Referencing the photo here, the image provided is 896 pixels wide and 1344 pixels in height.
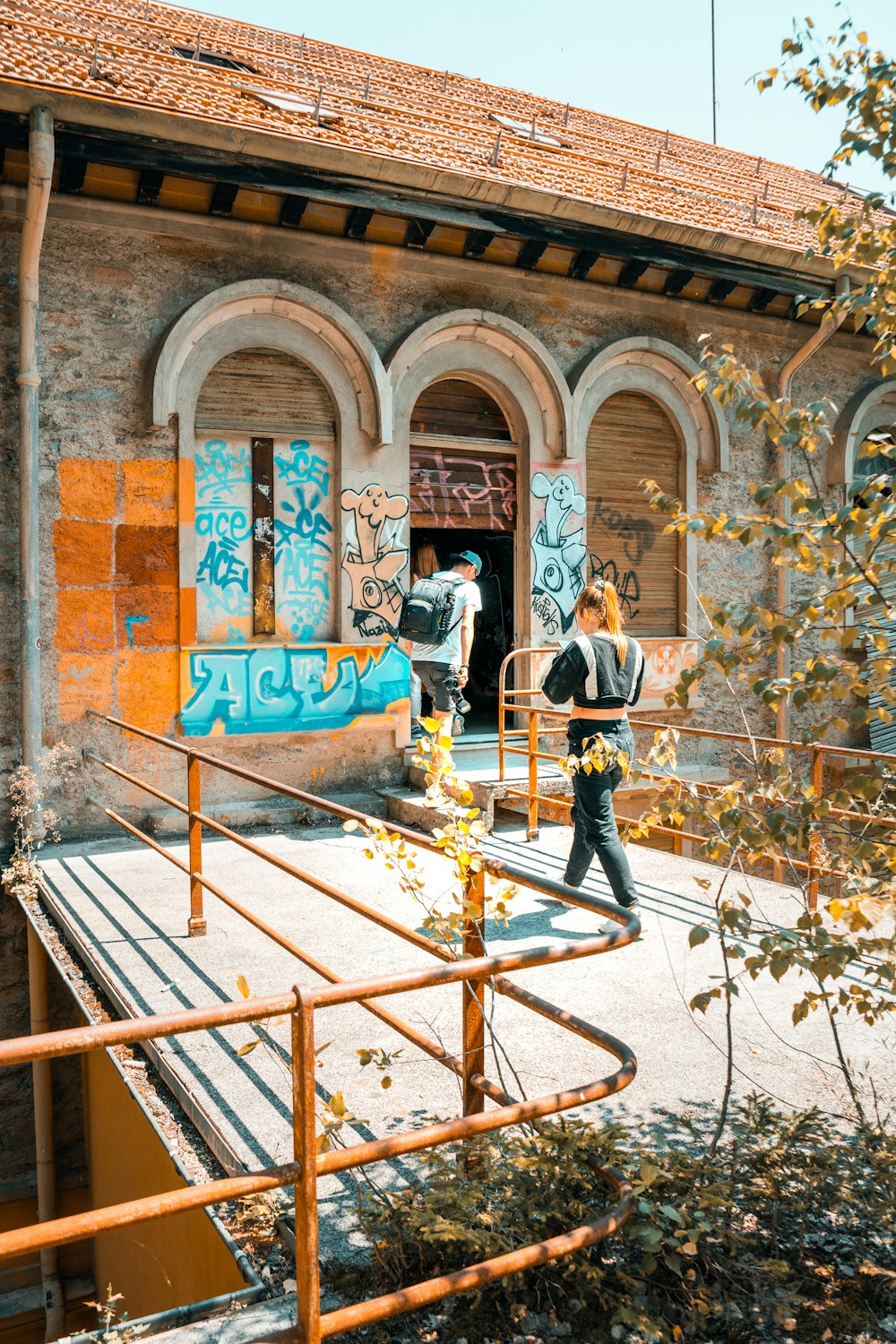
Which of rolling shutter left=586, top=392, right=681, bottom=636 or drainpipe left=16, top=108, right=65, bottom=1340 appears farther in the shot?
rolling shutter left=586, top=392, right=681, bottom=636

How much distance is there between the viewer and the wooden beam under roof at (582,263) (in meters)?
9.66

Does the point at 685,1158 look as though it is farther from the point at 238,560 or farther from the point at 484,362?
the point at 484,362

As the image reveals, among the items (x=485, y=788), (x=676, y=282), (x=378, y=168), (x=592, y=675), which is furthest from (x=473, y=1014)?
(x=676, y=282)

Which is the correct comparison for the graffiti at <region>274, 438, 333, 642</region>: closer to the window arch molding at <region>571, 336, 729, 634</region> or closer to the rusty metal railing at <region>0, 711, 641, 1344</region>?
the window arch molding at <region>571, 336, 729, 634</region>

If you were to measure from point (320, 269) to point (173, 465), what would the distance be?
6.83 ft

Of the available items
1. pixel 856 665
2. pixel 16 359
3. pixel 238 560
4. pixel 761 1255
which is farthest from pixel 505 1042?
pixel 16 359

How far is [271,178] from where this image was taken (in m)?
7.83

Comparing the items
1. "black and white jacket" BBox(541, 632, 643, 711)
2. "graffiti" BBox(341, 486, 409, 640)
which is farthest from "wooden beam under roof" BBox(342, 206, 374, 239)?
"black and white jacket" BBox(541, 632, 643, 711)

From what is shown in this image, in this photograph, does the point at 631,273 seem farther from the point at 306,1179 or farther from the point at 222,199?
the point at 306,1179

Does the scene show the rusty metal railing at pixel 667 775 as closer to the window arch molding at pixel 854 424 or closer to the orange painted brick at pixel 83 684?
the orange painted brick at pixel 83 684

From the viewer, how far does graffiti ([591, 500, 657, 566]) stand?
10.6m

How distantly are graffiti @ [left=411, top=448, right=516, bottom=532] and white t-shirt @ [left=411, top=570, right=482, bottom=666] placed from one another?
6.79ft

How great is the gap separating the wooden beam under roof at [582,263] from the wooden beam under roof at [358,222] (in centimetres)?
215


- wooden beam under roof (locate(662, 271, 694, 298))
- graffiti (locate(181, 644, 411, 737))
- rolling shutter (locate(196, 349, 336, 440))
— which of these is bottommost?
graffiti (locate(181, 644, 411, 737))
